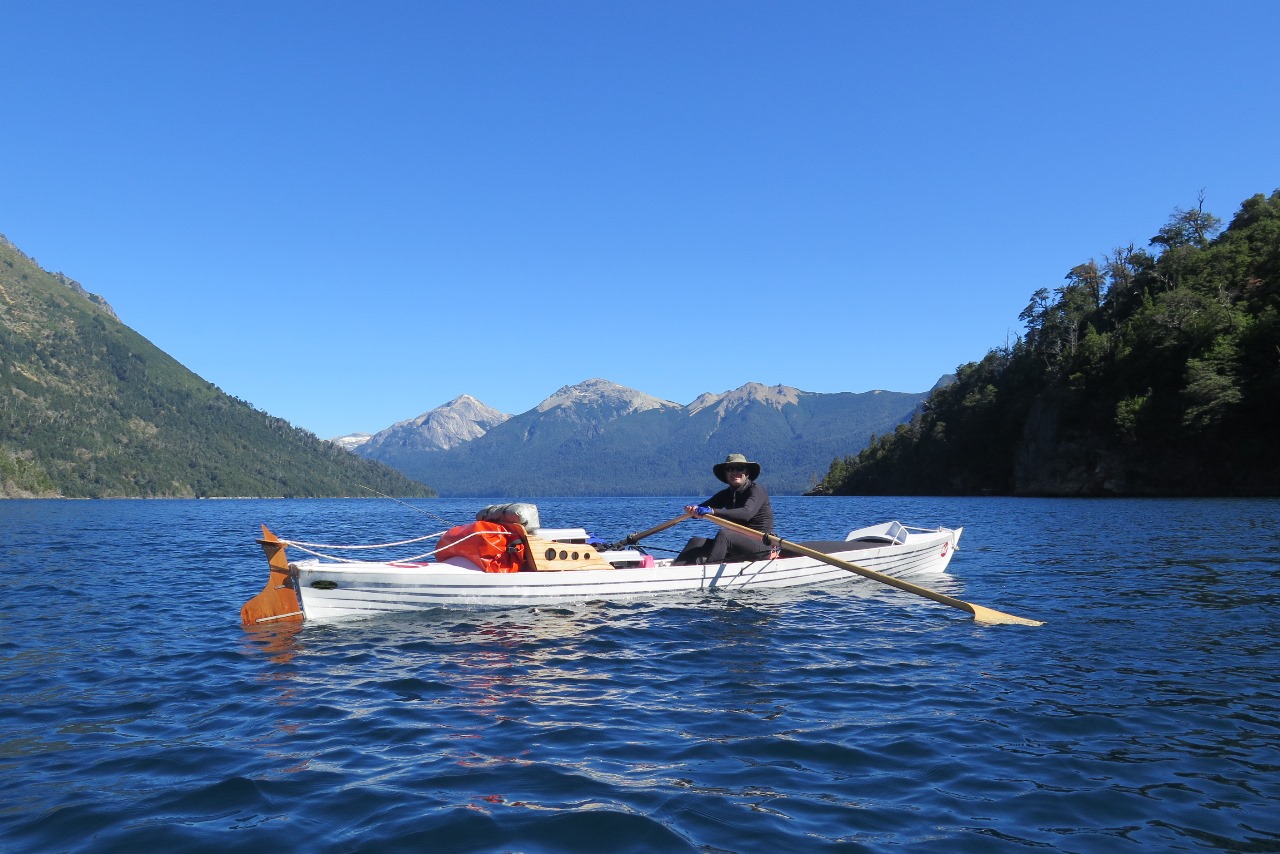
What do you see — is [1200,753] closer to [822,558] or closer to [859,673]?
[859,673]

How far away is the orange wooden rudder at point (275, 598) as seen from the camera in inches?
528

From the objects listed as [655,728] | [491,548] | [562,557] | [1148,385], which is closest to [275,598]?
[491,548]

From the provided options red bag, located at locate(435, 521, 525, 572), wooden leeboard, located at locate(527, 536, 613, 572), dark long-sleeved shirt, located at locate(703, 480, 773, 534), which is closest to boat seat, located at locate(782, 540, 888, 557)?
dark long-sleeved shirt, located at locate(703, 480, 773, 534)

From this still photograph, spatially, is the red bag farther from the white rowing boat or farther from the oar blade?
the oar blade

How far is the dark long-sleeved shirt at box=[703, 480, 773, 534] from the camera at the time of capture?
16844mm

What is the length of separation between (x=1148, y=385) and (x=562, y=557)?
76765mm

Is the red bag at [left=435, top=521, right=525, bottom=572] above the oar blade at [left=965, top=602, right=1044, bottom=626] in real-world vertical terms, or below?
above

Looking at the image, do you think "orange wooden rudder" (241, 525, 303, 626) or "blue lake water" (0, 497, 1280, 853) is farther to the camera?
"orange wooden rudder" (241, 525, 303, 626)

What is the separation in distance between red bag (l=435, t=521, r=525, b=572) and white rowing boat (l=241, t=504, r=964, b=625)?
19 mm

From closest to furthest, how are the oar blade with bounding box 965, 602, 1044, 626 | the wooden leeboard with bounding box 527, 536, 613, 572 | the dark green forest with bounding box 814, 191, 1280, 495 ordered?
the oar blade with bounding box 965, 602, 1044, 626
the wooden leeboard with bounding box 527, 536, 613, 572
the dark green forest with bounding box 814, 191, 1280, 495

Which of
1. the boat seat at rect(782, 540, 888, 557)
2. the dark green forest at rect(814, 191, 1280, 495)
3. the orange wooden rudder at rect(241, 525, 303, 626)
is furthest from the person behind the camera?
the dark green forest at rect(814, 191, 1280, 495)

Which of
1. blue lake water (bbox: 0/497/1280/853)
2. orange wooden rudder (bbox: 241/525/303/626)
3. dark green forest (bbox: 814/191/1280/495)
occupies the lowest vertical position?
blue lake water (bbox: 0/497/1280/853)

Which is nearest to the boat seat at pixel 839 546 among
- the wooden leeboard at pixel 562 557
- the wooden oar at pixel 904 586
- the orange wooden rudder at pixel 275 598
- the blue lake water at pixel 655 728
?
the wooden oar at pixel 904 586

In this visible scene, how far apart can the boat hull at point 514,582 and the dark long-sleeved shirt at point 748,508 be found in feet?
2.85
